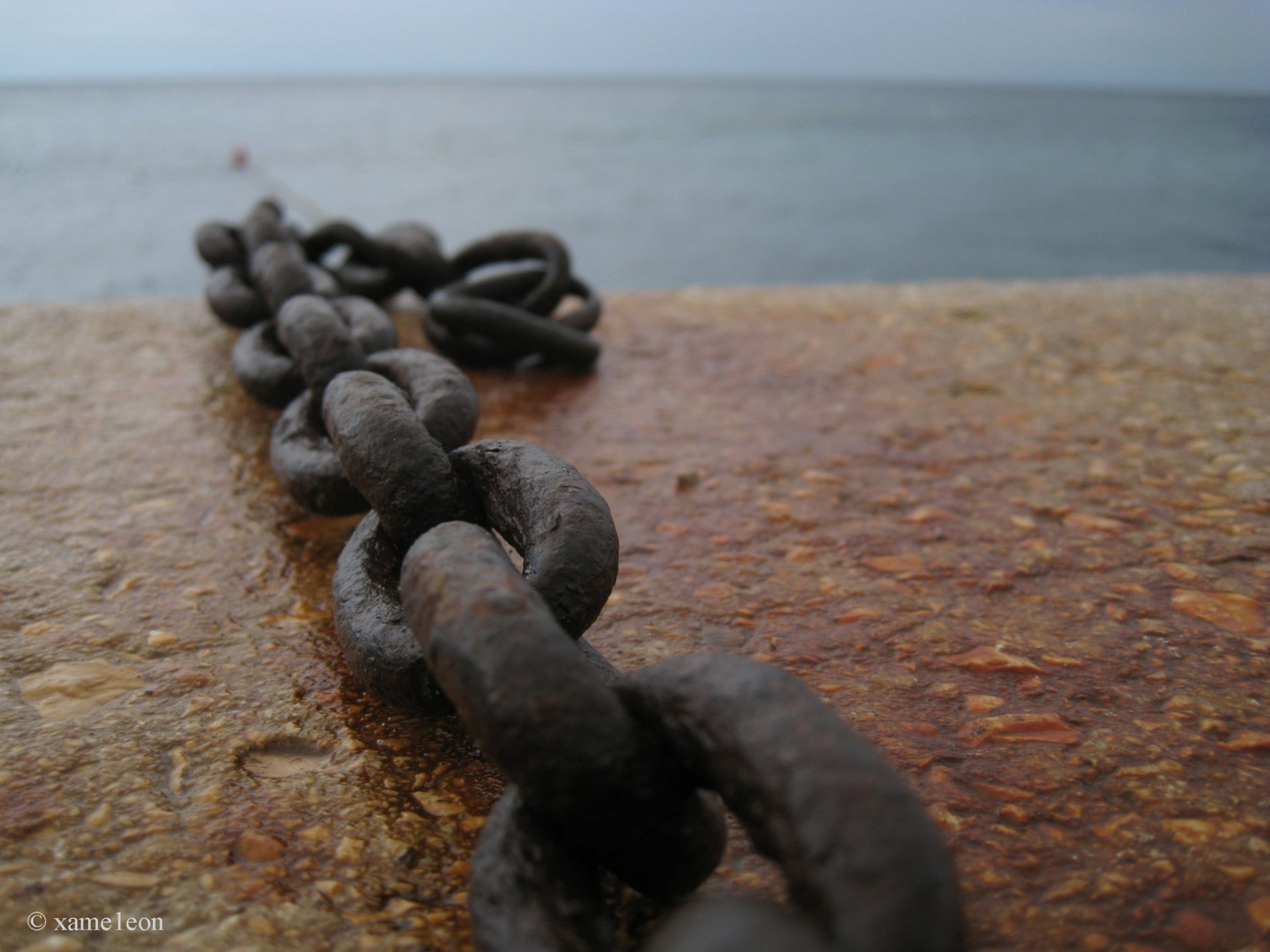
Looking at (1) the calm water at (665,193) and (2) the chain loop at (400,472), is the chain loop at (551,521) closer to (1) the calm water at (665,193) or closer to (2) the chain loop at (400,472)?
(2) the chain loop at (400,472)

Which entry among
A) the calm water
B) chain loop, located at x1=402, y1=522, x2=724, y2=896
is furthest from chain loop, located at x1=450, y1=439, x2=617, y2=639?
the calm water

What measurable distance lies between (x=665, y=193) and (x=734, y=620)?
26.8ft

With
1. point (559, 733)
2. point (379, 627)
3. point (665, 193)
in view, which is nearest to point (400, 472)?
point (379, 627)

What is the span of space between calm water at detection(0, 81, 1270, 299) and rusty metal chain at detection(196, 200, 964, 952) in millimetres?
2966

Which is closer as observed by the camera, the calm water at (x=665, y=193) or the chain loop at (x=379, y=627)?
the chain loop at (x=379, y=627)

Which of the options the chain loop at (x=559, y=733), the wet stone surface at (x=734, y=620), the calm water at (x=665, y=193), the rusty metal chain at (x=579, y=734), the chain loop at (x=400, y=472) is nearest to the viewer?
the rusty metal chain at (x=579, y=734)

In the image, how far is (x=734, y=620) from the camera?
3.80ft

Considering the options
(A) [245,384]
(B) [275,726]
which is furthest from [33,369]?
(B) [275,726]

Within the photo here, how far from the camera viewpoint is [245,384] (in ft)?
5.37

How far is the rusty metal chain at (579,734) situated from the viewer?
0.50 meters

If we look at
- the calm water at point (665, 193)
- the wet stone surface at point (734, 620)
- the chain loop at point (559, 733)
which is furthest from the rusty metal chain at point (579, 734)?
the calm water at point (665, 193)

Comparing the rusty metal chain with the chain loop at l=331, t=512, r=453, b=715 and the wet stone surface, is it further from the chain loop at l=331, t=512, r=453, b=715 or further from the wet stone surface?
the wet stone surface

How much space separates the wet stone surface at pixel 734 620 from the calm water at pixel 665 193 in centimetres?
203

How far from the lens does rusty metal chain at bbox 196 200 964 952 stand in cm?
50
